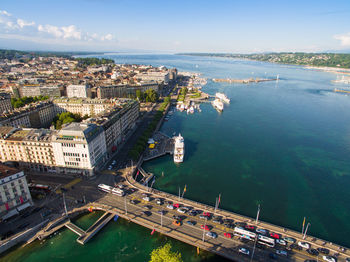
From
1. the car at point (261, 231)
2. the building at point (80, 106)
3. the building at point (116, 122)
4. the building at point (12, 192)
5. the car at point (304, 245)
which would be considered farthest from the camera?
the building at point (80, 106)

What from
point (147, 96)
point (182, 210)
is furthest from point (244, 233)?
point (147, 96)

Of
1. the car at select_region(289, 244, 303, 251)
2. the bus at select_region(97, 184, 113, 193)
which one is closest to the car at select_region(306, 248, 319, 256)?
the car at select_region(289, 244, 303, 251)

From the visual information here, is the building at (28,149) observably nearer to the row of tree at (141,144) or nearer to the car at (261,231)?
the row of tree at (141,144)

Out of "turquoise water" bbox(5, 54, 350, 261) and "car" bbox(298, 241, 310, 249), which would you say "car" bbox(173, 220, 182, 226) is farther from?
"car" bbox(298, 241, 310, 249)

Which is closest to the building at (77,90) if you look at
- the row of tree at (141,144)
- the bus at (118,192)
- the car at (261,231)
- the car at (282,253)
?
the row of tree at (141,144)

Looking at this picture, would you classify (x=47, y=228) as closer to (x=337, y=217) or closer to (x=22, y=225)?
(x=22, y=225)

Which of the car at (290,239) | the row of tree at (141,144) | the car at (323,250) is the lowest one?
the car at (323,250)
